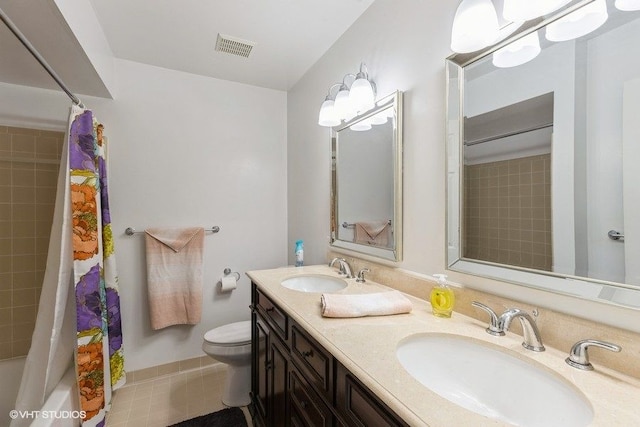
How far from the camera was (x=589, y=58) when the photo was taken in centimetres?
75

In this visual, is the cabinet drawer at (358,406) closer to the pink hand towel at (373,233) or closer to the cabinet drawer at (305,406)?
the cabinet drawer at (305,406)

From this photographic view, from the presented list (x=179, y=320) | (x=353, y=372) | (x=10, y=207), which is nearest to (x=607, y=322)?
(x=353, y=372)

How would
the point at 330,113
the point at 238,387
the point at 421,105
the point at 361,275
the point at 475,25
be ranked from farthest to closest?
1. the point at 238,387
2. the point at 330,113
3. the point at 361,275
4. the point at 421,105
5. the point at 475,25

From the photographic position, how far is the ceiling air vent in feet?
6.00

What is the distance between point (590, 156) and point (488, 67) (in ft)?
1.44

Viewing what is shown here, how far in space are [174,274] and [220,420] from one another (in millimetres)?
1014

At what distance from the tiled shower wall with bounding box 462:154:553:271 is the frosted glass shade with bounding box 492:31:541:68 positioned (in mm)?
305

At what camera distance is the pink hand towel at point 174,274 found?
6.82 feet

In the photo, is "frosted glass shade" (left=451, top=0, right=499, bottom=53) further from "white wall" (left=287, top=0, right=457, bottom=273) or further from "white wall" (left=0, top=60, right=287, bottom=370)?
"white wall" (left=0, top=60, right=287, bottom=370)

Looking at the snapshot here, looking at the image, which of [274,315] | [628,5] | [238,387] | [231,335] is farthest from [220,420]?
[628,5]

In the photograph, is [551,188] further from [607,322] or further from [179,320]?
[179,320]

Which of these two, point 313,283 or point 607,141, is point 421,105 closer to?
point 607,141

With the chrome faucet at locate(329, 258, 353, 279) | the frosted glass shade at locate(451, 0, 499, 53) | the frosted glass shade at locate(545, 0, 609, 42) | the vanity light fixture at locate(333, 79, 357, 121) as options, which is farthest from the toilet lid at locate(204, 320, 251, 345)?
the frosted glass shade at locate(545, 0, 609, 42)

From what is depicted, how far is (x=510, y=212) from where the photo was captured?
0.93m
